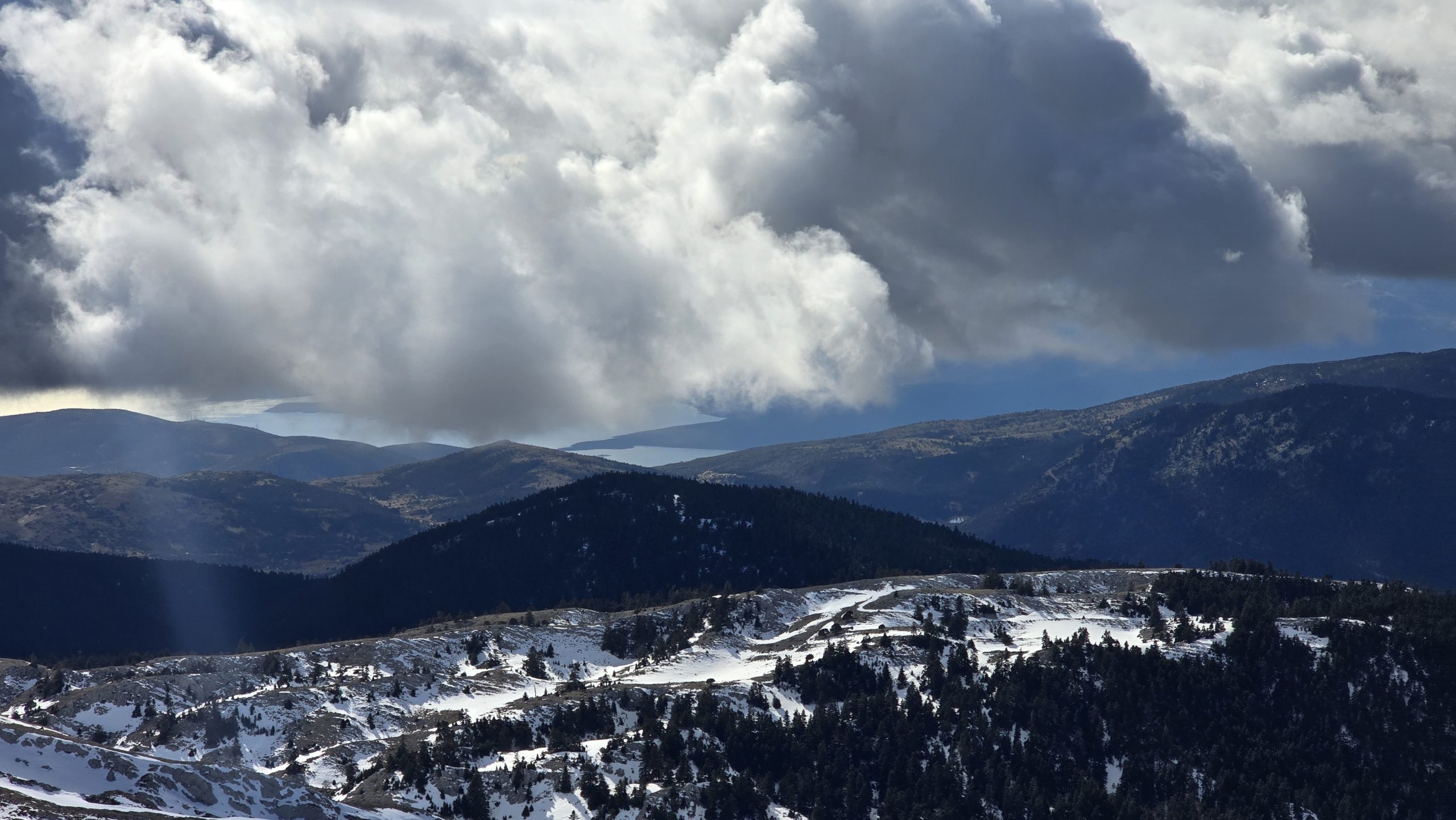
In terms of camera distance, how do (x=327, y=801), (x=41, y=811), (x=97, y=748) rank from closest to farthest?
(x=41, y=811) → (x=97, y=748) → (x=327, y=801)

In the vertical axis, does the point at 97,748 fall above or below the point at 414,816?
above

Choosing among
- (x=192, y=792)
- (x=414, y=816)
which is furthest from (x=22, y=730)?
(x=414, y=816)

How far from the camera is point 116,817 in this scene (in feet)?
494

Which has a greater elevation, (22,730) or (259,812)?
(22,730)

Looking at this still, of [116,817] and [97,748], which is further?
[97,748]

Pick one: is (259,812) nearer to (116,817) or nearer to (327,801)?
(327,801)

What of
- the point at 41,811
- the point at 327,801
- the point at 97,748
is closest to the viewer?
the point at 41,811

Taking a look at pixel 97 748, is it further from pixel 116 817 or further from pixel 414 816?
pixel 414 816

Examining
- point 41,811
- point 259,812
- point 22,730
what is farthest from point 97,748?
point 41,811

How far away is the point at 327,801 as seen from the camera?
7480 inches

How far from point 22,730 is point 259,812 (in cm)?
3158

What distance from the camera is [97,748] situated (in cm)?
17812

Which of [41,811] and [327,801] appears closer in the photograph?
[41,811]

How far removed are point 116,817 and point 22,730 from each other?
36987 millimetres
